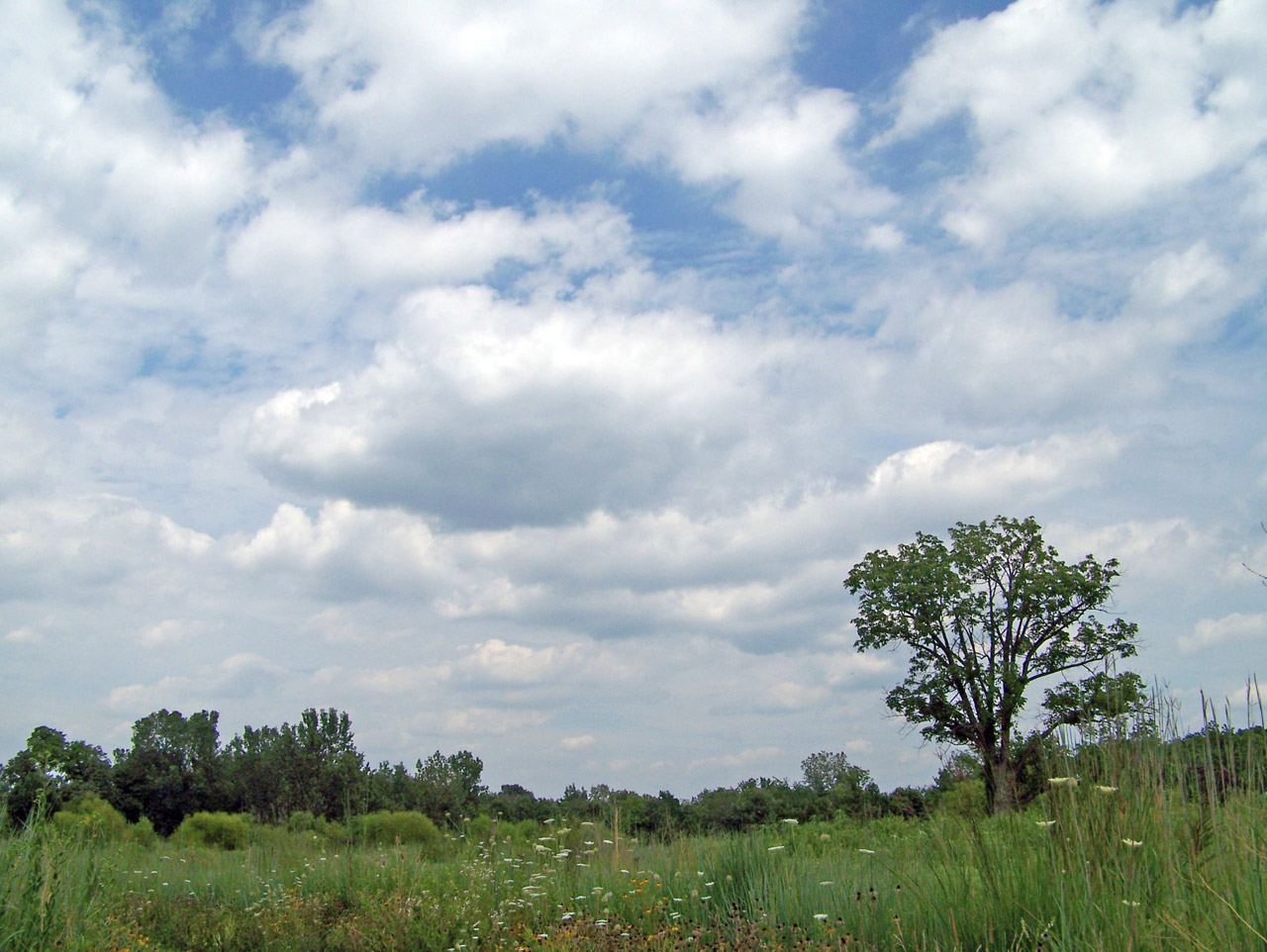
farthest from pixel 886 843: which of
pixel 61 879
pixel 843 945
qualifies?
pixel 61 879

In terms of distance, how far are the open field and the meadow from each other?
23 millimetres

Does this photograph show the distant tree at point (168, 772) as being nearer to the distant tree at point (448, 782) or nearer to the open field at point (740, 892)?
the distant tree at point (448, 782)

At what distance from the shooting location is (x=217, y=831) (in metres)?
28.1

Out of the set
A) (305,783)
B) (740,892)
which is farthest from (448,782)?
(740,892)

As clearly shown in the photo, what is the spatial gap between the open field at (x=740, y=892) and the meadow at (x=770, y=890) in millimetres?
23

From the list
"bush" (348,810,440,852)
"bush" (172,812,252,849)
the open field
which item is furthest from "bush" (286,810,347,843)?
the open field

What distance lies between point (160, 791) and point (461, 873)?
39.4m

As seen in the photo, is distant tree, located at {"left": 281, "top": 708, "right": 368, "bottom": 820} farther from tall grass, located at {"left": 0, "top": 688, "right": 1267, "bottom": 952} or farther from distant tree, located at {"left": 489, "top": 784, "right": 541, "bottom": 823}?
tall grass, located at {"left": 0, "top": 688, "right": 1267, "bottom": 952}

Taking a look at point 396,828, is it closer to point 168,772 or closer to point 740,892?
point 740,892

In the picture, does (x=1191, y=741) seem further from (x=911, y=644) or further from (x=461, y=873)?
(x=911, y=644)

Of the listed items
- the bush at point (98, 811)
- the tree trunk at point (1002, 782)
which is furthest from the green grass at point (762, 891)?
the tree trunk at point (1002, 782)

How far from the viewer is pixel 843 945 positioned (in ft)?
20.8

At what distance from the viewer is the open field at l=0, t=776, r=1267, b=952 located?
4.89 m

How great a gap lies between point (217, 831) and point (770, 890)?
2541 centimetres
